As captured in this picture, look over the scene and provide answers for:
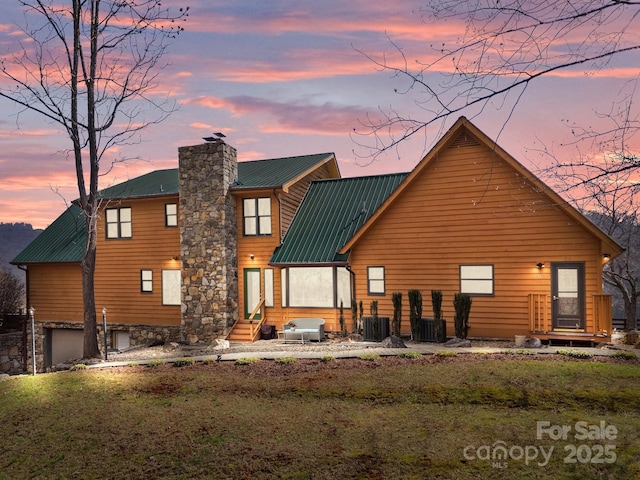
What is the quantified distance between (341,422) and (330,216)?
44.4 ft

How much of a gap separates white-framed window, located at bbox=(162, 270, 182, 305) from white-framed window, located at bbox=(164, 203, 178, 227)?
226cm

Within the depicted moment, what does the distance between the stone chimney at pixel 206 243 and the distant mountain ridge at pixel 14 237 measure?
98387mm

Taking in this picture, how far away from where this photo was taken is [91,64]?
1719cm

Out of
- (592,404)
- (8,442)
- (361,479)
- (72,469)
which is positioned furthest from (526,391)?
(8,442)

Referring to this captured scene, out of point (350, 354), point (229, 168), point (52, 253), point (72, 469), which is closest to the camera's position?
point (72, 469)

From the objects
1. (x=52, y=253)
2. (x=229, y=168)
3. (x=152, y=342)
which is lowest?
(x=152, y=342)

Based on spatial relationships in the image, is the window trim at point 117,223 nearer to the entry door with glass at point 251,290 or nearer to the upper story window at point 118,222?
the upper story window at point 118,222

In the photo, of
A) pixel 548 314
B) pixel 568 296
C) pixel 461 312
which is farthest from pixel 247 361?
pixel 568 296

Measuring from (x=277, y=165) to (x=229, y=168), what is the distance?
4408 mm

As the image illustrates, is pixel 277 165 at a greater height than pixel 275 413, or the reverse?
pixel 277 165

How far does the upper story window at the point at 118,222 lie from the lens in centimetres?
2327

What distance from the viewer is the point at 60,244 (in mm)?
25000

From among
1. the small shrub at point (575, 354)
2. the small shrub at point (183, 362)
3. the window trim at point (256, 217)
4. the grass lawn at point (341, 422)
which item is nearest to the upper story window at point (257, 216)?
the window trim at point (256, 217)

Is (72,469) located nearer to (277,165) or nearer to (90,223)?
(90,223)
